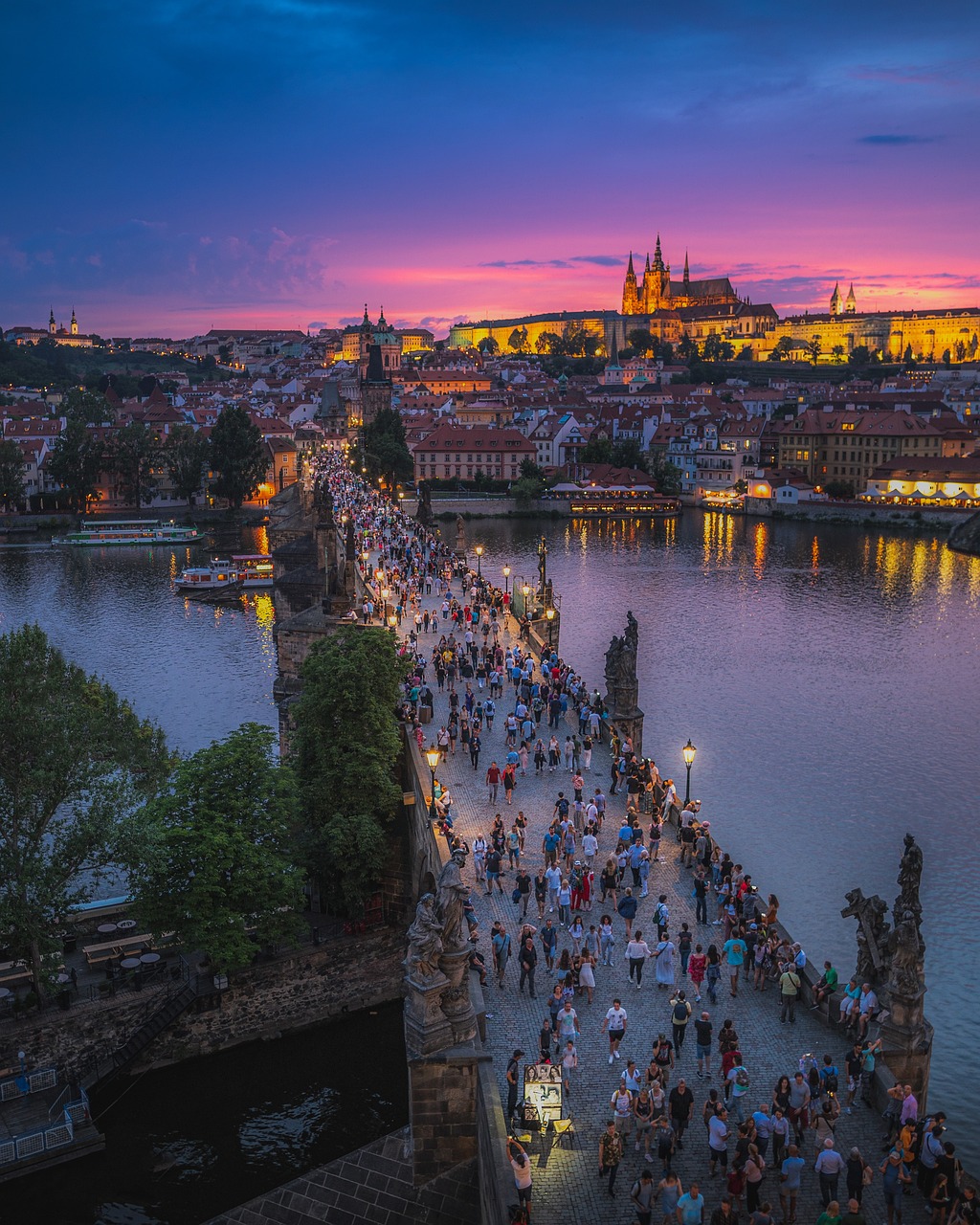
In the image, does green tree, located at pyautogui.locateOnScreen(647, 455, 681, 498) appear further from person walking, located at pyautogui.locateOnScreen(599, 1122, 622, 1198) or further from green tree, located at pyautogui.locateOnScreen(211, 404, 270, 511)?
person walking, located at pyautogui.locateOnScreen(599, 1122, 622, 1198)

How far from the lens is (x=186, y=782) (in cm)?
1934

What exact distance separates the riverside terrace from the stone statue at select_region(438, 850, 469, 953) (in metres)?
1.40

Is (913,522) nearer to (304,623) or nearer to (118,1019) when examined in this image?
(304,623)

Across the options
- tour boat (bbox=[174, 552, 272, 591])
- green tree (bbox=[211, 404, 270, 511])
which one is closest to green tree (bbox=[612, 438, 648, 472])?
green tree (bbox=[211, 404, 270, 511])

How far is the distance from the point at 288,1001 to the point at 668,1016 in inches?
345

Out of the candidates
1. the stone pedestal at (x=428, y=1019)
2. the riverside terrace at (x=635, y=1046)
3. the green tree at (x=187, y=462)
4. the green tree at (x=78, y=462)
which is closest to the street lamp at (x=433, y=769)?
the riverside terrace at (x=635, y=1046)

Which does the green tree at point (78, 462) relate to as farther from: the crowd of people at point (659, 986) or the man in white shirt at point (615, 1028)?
the man in white shirt at point (615, 1028)

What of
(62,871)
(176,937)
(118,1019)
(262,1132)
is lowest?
(262,1132)

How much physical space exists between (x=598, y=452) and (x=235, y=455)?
32.0 m

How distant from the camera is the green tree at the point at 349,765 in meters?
20.3

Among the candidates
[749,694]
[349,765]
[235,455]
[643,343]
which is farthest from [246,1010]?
[643,343]

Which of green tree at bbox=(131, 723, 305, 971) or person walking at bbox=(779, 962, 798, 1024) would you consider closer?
person walking at bbox=(779, 962, 798, 1024)

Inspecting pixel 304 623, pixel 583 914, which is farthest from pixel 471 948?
pixel 304 623

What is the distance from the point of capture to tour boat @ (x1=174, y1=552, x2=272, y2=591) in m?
59.7
